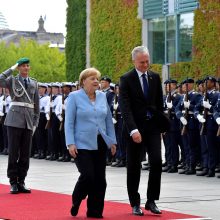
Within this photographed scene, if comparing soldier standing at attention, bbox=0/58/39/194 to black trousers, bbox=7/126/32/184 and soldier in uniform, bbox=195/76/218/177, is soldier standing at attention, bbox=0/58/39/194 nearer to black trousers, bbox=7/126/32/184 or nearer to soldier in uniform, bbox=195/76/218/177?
black trousers, bbox=7/126/32/184

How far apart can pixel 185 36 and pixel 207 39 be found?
8.24 ft

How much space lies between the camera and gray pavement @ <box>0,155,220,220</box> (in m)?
11.8

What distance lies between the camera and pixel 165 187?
14508 millimetres

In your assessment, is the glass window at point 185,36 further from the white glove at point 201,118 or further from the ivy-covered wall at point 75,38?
the white glove at point 201,118

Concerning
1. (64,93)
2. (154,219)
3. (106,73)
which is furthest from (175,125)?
(106,73)

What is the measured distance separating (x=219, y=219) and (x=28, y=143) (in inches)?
157

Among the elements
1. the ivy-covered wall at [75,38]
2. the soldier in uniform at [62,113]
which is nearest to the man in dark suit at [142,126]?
the soldier in uniform at [62,113]

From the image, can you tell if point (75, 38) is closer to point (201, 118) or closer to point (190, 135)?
point (190, 135)

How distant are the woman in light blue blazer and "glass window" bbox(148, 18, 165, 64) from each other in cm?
2020

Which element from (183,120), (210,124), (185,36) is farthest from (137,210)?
(185,36)

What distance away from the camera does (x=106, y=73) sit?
109 feet

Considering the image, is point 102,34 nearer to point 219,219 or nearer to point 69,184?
point 69,184

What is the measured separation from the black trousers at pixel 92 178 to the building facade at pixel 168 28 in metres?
17.6

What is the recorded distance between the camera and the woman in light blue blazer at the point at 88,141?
10500mm
